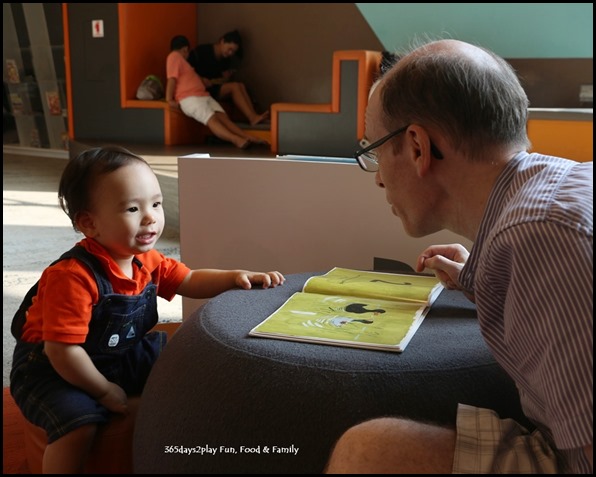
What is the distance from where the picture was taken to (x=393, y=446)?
39.8 inches

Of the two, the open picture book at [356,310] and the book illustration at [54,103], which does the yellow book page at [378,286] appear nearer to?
the open picture book at [356,310]

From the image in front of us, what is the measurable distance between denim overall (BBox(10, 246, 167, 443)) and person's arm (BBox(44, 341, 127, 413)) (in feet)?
0.06

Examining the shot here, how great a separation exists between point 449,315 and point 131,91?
19.1ft

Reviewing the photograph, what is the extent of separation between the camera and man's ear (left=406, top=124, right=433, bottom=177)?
3.63 ft

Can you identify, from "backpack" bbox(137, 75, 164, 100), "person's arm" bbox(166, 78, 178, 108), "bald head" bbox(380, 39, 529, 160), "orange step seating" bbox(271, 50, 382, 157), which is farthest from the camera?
"backpack" bbox(137, 75, 164, 100)

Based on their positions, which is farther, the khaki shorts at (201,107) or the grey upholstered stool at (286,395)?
the khaki shorts at (201,107)

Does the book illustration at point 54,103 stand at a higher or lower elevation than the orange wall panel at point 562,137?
lower

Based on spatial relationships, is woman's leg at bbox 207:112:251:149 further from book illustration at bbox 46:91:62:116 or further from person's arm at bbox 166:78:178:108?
book illustration at bbox 46:91:62:116

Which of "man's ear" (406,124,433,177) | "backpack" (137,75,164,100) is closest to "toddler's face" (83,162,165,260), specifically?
"man's ear" (406,124,433,177)

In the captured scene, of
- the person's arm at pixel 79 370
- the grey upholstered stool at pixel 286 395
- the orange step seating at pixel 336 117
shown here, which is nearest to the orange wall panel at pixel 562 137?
the orange step seating at pixel 336 117

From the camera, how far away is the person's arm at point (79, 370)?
4.81 ft

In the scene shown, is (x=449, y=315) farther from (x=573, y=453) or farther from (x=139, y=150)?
(x=139, y=150)

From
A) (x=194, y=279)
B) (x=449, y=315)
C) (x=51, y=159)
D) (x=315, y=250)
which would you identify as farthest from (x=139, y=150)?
(x=449, y=315)

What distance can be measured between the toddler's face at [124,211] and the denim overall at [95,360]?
6 cm
